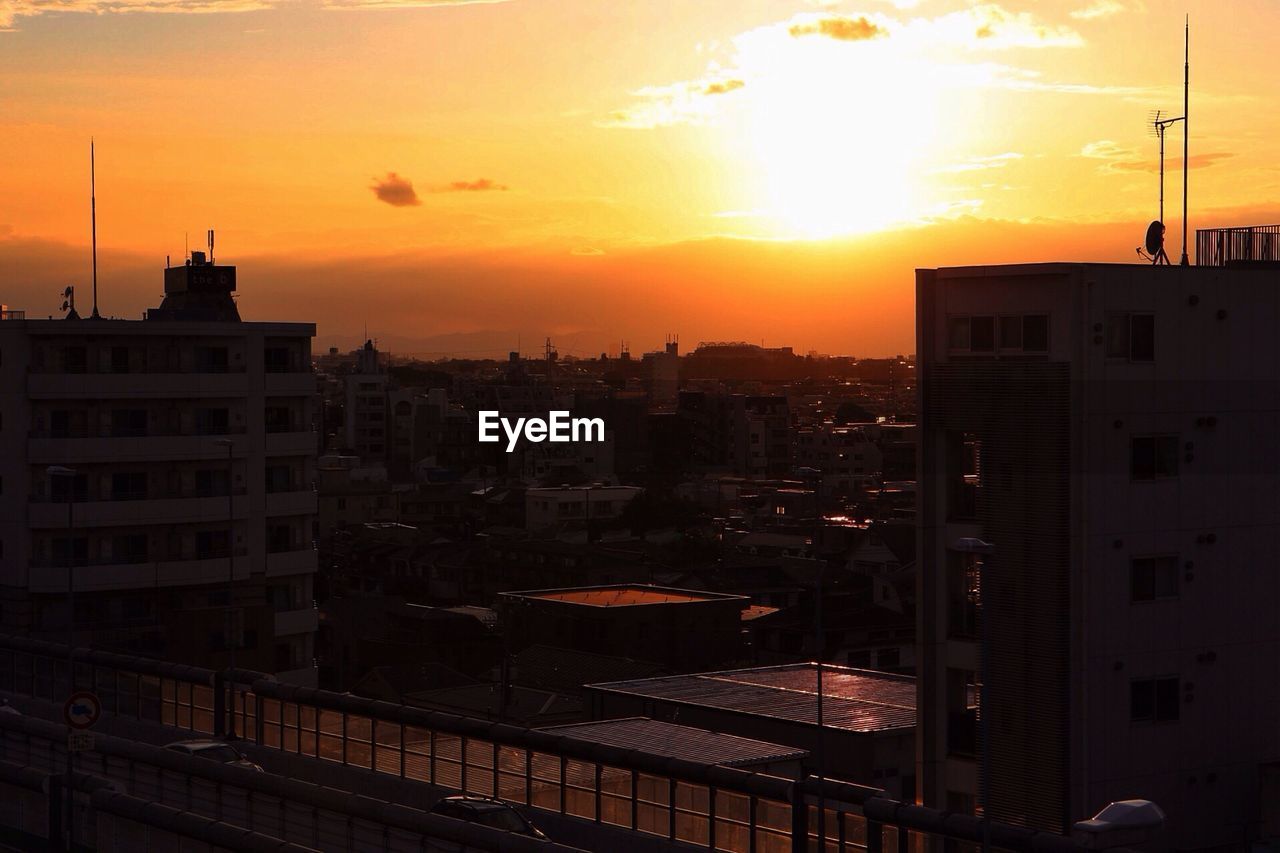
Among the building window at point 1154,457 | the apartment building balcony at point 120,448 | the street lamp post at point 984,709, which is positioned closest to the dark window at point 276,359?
the apartment building balcony at point 120,448

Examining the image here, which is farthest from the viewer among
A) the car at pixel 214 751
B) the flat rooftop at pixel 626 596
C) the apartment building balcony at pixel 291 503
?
the flat rooftop at pixel 626 596

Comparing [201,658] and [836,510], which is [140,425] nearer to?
[201,658]

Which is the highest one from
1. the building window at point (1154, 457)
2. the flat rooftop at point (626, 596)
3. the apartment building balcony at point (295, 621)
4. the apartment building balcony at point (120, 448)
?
the building window at point (1154, 457)

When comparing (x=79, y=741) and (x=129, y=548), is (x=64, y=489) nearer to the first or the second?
(x=129, y=548)

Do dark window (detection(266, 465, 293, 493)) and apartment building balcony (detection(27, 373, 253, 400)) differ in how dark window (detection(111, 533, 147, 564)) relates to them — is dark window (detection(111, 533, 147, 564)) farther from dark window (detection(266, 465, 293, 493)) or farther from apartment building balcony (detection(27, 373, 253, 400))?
dark window (detection(266, 465, 293, 493))

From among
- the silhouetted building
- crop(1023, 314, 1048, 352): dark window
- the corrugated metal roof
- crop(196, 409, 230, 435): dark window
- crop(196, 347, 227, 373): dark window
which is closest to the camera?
crop(1023, 314, 1048, 352): dark window

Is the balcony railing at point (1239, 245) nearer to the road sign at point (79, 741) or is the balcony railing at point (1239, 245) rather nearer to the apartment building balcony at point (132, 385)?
the road sign at point (79, 741)

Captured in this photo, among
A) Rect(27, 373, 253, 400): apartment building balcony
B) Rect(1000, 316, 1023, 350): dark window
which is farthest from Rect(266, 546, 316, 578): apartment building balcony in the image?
Rect(1000, 316, 1023, 350): dark window
